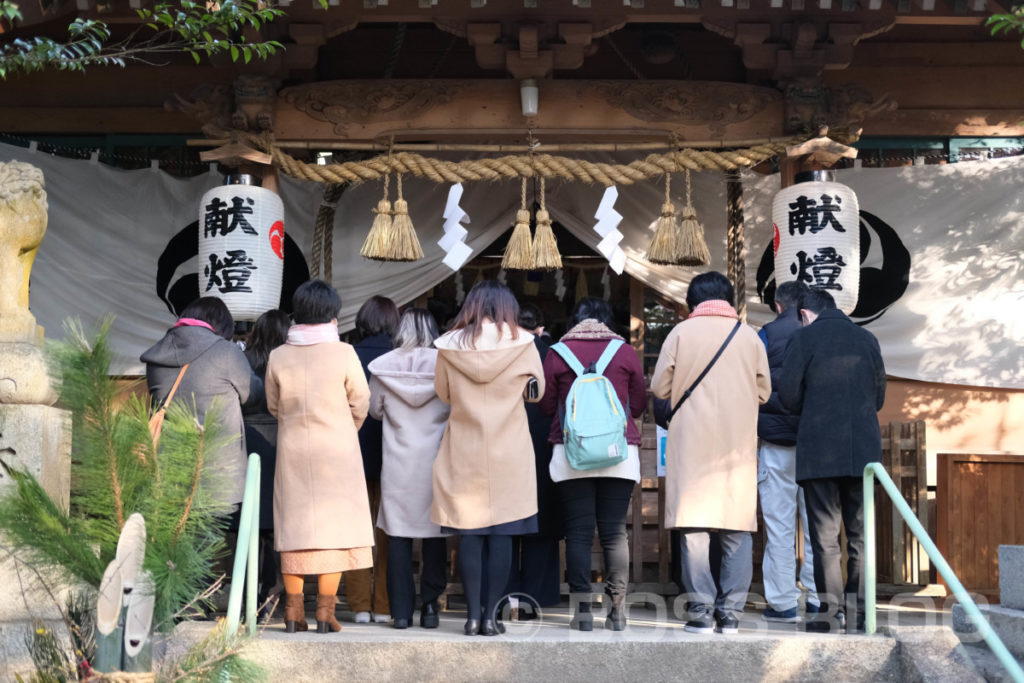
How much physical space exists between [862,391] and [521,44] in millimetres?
3617

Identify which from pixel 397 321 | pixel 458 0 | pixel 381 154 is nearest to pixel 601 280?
pixel 381 154

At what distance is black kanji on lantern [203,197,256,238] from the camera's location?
7887mm

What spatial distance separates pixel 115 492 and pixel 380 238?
16.6ft

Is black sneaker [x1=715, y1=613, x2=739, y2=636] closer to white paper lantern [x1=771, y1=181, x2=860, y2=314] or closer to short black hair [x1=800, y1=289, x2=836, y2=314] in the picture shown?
short black hair [x1=800, y1=289, x2=836, y2=314]

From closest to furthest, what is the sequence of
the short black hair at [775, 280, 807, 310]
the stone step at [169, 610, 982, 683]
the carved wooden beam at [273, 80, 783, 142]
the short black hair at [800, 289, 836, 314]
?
1. the stone step at [169, 610, 982, 683]
2. the short black hair at [800, 289, 836, 314]
3. the short black hair at [775, 280, 807, 310]
4. the carved wooden beam at [273, 80, 783, 142]

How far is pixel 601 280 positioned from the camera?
10.3m

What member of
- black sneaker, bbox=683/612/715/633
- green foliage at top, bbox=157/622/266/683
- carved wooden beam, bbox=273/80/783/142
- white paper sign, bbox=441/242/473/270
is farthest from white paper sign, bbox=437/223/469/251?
green foliage at top, bbox=157/622/266/683

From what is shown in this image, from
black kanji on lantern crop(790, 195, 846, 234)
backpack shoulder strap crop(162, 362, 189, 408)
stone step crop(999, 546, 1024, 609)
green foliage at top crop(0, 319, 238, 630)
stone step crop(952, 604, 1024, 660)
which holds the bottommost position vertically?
stone step crop(952, 604, 1024, 660)

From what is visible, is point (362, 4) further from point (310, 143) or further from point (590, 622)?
point (590, 622)

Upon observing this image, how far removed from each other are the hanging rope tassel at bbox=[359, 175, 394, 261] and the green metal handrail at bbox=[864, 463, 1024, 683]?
3834mm

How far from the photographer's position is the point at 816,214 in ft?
25.8

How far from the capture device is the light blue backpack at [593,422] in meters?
5.39

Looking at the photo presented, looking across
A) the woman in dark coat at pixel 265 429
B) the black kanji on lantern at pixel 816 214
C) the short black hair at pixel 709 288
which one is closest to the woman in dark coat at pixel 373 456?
the woman in dark coat at pixel 265 429

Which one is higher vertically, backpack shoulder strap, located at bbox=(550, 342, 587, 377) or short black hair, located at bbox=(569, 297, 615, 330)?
short black hair, located at bbox=(569, 297, 615, 330)
